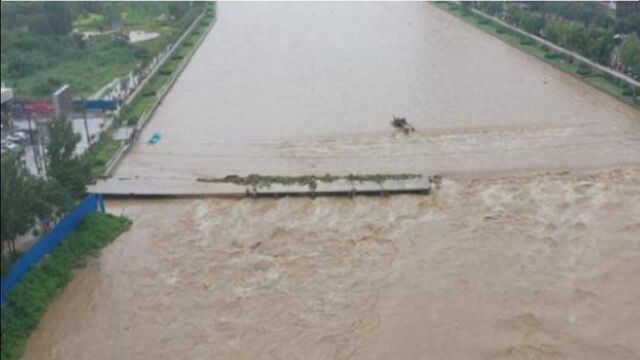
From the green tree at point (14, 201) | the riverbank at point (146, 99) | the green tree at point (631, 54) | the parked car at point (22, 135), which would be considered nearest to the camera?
the green tree at point (14, 201)

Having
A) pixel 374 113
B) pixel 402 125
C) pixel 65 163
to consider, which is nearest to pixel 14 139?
pixel 65 163

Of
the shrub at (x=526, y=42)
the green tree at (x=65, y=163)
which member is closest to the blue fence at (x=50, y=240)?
the green tree at (x=65, y=163)

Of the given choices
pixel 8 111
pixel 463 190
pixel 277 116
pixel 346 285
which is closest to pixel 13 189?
pixel 346 285

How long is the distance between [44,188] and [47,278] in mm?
909

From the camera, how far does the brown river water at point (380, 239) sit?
6840 mm

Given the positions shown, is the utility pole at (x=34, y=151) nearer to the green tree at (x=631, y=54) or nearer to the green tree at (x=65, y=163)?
the green tree at (x=65, y=163)

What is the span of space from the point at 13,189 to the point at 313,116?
24.5 ft

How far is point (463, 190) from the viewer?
10.0m

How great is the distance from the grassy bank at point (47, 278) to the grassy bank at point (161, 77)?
445 cm

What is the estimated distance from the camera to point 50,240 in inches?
315

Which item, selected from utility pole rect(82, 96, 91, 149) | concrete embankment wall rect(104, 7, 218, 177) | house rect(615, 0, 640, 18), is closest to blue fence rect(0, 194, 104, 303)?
concrete embankment wall rect(104, 7, 218, 177)

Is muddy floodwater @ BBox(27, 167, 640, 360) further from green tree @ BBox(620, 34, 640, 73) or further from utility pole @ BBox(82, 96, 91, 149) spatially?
green tree @ BBox(620, 34, 640, 73)

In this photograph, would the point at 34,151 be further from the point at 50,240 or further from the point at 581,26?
the point at 581,26

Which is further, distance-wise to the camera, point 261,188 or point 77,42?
point 77,42
